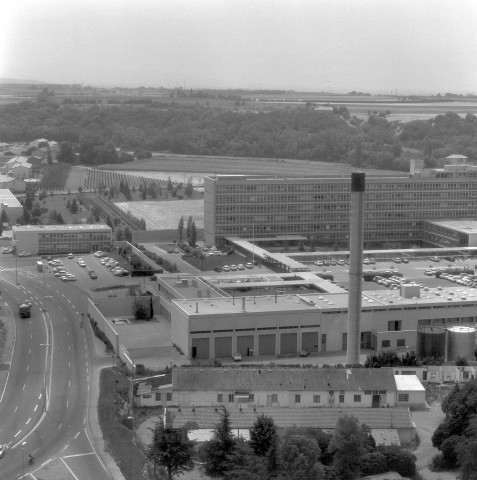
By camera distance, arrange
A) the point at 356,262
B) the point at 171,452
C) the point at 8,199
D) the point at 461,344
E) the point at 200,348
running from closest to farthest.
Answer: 1. the point at 171,452
2. the point at 356,262
3. the point at 461,344
4. the point at 200,348
5. the point at 8,199

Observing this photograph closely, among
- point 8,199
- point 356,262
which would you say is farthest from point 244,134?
point 356,262

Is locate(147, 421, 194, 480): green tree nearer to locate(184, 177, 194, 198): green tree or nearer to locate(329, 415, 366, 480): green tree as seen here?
→ locate(329, 415, 366, 480): green tree

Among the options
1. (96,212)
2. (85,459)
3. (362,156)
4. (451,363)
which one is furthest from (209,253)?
(362,156)

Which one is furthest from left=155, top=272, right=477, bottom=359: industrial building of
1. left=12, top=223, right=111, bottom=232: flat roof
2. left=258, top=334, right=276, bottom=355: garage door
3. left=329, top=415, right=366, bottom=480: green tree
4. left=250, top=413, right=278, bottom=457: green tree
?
left=12, top=223, right=111, bottom=232: flat roof

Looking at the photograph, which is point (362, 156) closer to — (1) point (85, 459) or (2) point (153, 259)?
(2) point (153, 259)

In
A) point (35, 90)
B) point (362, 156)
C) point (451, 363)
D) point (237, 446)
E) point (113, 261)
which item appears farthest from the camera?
point (35, 90)

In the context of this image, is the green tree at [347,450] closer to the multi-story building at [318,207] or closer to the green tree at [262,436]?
the green tree at [262,436]

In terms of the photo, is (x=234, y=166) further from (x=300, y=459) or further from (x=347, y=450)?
(x=300, y=459)
